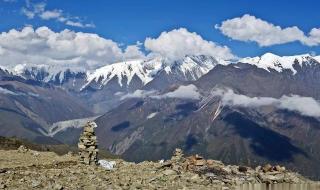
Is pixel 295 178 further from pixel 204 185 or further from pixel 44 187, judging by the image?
pixel 44 187

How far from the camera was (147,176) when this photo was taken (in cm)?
2997

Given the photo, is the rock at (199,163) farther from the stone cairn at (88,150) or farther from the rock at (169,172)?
the stone cairn at (88,150)

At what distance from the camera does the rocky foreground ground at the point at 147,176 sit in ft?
85.6

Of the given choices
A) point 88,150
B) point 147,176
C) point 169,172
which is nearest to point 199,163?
point 169,172

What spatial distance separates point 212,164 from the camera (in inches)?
1374

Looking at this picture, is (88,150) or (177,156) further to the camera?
(177,156)

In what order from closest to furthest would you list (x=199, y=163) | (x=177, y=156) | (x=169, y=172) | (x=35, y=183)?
(x=35, y=183), (x=169, y=172), (x=199, y=163), (x=177, y=156)

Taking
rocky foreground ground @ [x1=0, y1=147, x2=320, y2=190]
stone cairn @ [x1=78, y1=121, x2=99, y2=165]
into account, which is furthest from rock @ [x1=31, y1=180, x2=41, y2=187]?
stone cairn @ [x1=78, y1=121, x2=99, y2=165]

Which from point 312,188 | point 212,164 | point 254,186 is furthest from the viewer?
point 212,164

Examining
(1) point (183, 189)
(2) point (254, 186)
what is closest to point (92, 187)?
(1) point (183, 189)

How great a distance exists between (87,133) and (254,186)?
1360 centimetres

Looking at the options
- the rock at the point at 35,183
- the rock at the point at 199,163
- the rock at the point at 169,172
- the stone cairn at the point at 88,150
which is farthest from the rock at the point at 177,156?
the rock at the point at 35,183

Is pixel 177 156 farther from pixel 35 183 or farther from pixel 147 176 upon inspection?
pixel 35 183

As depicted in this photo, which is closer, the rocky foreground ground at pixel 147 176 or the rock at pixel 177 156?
the rocky foreground ground at pixel 147 176
